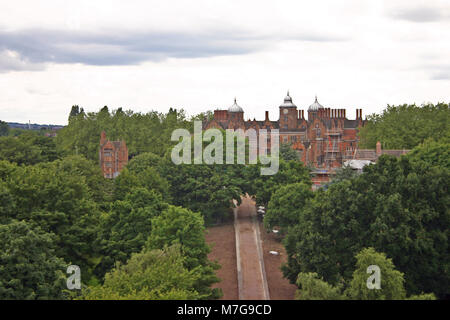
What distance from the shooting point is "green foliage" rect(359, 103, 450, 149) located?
77.5 metres

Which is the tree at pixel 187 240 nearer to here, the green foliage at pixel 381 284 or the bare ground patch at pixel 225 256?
the bare ground patch at pixel 225 256

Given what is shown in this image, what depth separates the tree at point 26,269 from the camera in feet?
84.2

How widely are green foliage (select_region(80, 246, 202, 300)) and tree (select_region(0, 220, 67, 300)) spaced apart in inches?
69.5

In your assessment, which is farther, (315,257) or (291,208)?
(291,208)

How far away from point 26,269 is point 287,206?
966 inches

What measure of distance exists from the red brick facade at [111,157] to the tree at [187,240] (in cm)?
5728

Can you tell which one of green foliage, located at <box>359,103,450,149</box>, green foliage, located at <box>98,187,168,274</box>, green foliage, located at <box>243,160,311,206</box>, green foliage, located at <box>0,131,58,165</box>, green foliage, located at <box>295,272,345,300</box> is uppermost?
green foliage, located at <box>359,103,450,149</box>

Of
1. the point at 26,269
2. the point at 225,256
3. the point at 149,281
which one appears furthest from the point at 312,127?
the point at 26,269

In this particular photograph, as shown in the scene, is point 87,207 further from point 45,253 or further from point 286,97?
point 286,97

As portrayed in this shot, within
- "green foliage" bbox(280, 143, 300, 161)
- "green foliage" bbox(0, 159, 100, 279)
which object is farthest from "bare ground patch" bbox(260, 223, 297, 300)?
"green foliage" bbox(280, 143, 300, 161)

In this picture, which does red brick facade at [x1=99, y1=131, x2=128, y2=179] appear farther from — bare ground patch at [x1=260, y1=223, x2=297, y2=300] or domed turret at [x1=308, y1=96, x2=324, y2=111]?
domed turret at [x1=308, y1=96, x2=324, y2=111]

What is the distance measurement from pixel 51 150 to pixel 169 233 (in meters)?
40.4

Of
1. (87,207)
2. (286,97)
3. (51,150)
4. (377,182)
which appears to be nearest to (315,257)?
(377,182)

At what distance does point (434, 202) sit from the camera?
32.1 m
